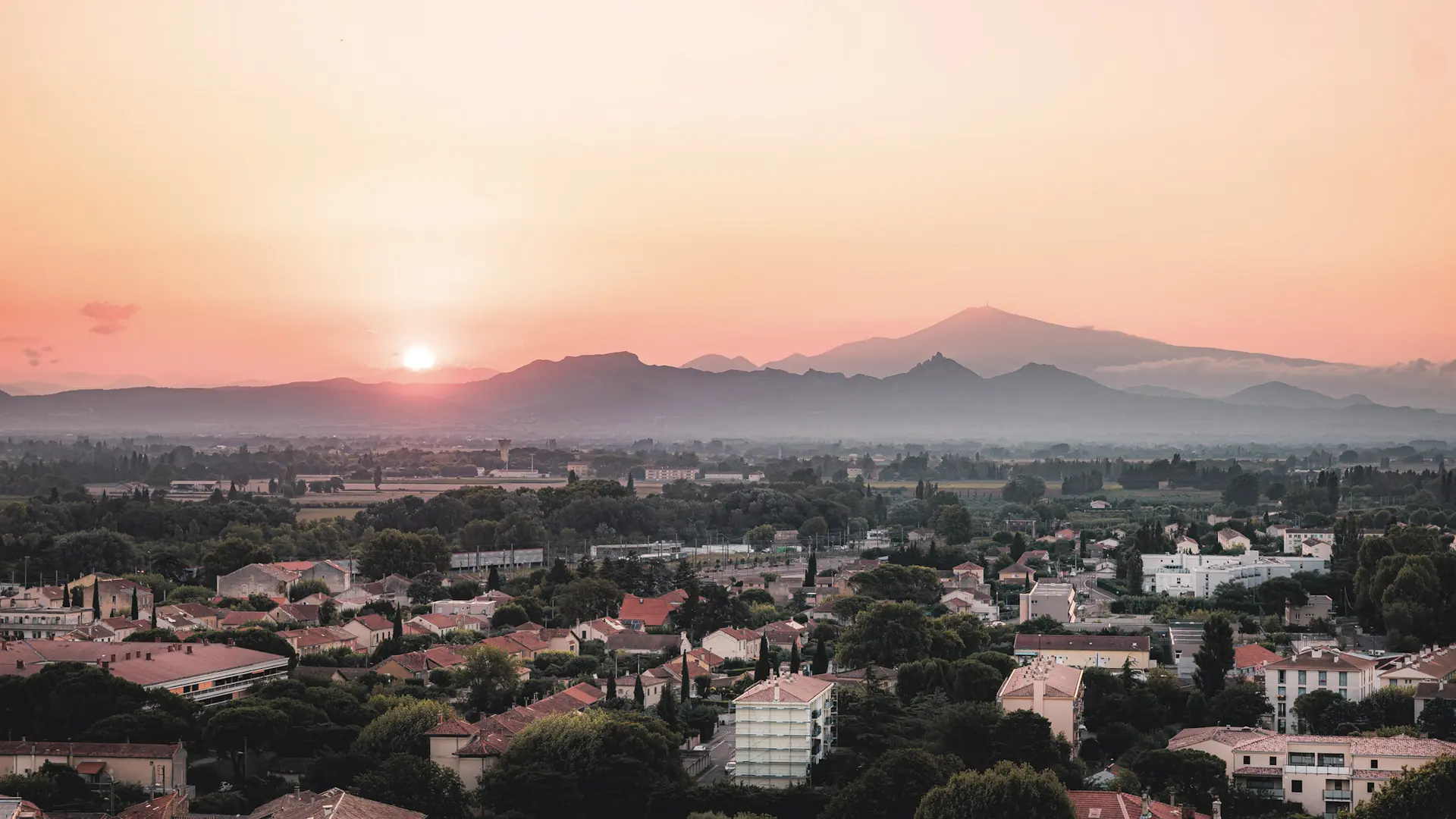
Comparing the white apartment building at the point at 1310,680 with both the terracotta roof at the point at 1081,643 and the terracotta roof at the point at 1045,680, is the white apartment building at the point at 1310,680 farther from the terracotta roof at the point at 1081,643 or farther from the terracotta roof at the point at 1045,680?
the terracotta roof at the point at 1081,643

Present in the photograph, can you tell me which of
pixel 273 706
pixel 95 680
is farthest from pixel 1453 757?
pixel 95 680

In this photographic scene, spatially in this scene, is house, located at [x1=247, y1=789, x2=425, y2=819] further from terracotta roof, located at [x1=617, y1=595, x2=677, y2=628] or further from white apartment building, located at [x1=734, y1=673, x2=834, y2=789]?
terracotta roof, located at [x1=617, y1=595, x2=677, y2=628]

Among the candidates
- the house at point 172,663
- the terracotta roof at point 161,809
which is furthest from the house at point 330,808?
the house at point 172,663

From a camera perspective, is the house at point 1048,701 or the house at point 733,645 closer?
the house at point 1048,701

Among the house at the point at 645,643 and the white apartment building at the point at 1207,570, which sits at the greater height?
the white apartment building at the point at 1207,570

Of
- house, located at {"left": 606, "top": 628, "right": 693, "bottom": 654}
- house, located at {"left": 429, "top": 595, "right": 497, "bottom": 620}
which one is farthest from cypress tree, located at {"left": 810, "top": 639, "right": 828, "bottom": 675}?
house, located at {"left": 429, "top": 595, "right": 497, "bottom": 620}

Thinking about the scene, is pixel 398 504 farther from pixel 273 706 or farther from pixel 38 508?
pixel 273 706

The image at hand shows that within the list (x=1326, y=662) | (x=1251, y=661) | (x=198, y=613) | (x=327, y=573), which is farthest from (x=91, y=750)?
(x=327, y=573)
